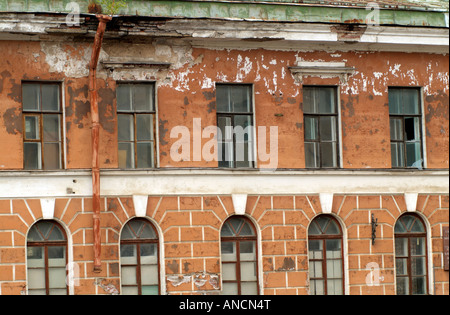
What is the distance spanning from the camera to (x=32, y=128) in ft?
64.1

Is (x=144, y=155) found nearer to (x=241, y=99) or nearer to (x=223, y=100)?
(x=223, y=100)

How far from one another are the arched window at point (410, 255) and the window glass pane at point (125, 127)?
544 cm

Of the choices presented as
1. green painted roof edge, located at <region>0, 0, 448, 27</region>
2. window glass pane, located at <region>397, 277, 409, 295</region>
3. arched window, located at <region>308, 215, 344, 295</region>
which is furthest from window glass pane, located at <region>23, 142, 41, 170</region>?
window glass pane, located at <region>397, 277, 409, 295</region>

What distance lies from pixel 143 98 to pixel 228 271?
11.7ft

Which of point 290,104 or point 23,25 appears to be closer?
point 23,25

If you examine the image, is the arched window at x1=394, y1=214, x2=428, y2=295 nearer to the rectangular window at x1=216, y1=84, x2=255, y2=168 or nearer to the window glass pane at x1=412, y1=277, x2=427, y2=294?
the window glass pane at x1=412, y1=277, x2=427, y2=294

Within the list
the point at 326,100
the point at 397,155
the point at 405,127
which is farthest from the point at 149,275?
the point at 405,127

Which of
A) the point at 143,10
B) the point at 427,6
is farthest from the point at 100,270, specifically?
the point at 427,6

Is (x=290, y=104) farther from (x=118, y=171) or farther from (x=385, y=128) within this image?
(x=118, y=171)

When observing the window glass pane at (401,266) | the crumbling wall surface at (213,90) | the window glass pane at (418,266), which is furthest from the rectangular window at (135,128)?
the window glass pane at (418,266)

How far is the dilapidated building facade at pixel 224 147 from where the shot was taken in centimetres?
1939

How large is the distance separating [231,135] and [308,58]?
2132 mm

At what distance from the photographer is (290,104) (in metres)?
20.8

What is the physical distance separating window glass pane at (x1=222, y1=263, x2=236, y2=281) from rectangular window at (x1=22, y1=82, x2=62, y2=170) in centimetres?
359
